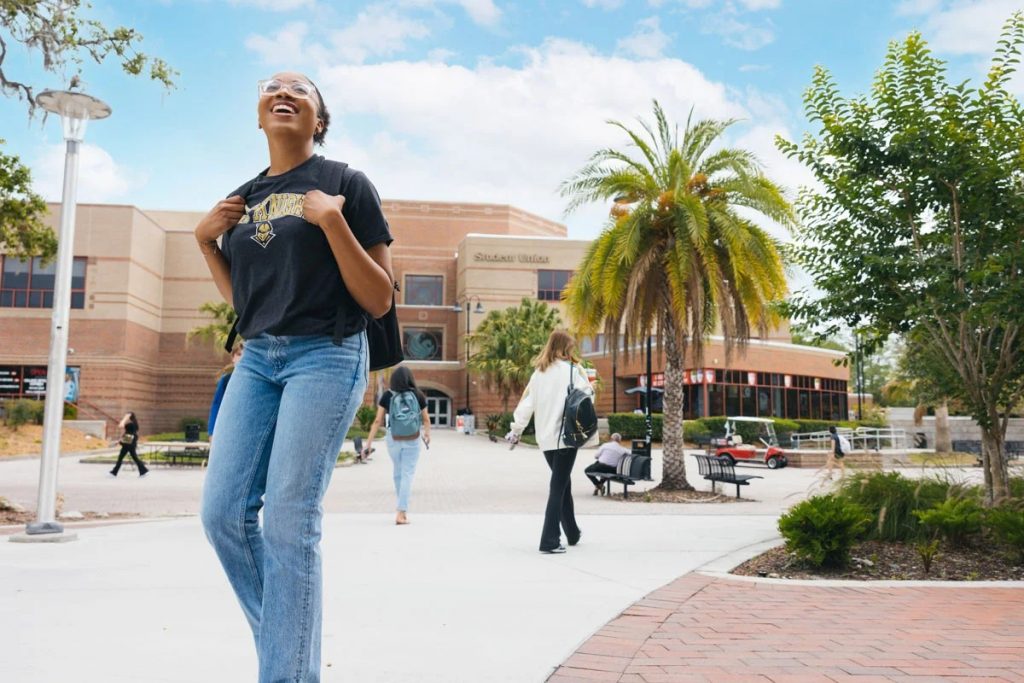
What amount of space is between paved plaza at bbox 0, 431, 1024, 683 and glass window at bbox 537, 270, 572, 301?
47456 mm

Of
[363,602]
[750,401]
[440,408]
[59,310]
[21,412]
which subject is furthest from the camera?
[440,408]

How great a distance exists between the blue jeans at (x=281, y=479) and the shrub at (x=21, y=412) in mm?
33145

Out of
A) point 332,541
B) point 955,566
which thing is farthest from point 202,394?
point 955,566

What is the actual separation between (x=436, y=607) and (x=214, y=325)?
142ft

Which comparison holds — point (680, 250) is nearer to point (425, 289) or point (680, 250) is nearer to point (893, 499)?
point (893, 499)

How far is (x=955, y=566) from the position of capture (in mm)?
6449

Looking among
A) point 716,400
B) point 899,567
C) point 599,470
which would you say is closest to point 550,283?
point 716,400

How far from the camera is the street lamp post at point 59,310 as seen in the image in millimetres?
7574

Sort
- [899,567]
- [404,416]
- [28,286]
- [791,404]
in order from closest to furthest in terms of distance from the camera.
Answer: [899,567], [404,416], [28,286], [791,404]

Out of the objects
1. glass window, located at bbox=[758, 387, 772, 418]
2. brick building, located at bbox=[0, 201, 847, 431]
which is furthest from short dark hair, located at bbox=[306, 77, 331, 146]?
glass window, located at bbox=[758, 387, 772, 418]

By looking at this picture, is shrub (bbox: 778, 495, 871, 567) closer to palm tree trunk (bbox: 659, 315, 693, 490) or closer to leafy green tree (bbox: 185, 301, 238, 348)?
palm tree trunk (bbox: 659, 315, 693, 490)

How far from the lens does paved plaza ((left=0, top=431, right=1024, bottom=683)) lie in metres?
3.55

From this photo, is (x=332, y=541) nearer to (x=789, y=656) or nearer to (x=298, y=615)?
(x=789, y=656)

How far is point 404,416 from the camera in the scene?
8.89m
